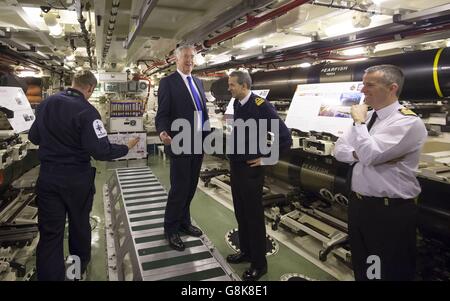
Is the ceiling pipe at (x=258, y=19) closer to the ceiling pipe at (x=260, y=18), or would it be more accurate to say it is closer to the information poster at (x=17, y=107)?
the ceiling pipe at (x=260, y=18)

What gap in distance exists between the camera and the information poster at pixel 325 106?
8.89ft

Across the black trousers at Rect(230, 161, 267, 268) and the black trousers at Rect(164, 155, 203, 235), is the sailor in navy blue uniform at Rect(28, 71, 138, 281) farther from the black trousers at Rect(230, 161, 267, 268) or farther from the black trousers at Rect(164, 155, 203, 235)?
the black trousers at Rect(230, 161, 267, 268)

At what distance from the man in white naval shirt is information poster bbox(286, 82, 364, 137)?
3.04 ft

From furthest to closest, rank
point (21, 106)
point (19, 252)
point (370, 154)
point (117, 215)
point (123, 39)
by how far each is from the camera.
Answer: point (123, 39) < point (117, 215) < point (21, 106) < point (19, 252) < point (370, 154)

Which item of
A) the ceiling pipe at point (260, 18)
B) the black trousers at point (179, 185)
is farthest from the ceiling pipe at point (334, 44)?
the black trousers at point (179, 185)

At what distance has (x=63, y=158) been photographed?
1996 mm

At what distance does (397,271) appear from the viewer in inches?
68.2

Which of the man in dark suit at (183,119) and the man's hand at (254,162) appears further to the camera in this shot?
the man in dark suit at (183,119)

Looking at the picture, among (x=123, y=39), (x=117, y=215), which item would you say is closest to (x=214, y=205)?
(x=117, y=215)

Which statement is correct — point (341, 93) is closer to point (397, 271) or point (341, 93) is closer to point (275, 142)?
point (275, 142)

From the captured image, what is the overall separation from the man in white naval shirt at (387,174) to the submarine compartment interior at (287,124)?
441 mm

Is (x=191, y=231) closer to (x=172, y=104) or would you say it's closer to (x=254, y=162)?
(x=254, y=162)

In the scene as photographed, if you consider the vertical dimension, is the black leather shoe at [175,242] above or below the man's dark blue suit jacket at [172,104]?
below

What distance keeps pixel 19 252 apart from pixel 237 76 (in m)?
2.58
